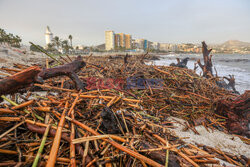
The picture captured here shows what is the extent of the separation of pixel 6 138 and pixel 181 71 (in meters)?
4.18

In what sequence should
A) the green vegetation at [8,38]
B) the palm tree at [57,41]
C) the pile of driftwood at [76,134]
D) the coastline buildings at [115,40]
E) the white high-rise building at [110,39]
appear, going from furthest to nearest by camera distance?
the coastline buildings at [115,40]
the white high-rise building at [110,39]
the palm tree at [57,41]
the green vegetation at [8,38]
the pile of driftwood at [76,134]

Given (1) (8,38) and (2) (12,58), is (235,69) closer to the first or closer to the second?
(2) (12,58)

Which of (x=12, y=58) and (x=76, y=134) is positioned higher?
(x=12, y=58)

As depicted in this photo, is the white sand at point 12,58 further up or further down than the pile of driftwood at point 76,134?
further up

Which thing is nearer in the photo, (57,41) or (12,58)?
(12,58)

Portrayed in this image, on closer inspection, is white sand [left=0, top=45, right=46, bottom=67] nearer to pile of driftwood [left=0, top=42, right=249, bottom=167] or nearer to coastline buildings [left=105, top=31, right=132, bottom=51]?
pile of driftwood [left=0, top=42, right=249, bottom=167]

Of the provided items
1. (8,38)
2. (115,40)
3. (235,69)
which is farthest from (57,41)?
(235,69)

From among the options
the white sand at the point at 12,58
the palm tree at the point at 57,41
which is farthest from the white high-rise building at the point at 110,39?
the white sand at the point at 12,58

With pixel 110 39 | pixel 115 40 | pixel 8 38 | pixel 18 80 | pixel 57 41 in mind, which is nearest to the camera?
pixel 18 80

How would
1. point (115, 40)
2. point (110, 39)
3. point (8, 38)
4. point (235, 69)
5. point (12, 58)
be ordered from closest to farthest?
point (12, 58) < point (235, 69) < point (8, 38) < point (110, 39) < point (115, 40)

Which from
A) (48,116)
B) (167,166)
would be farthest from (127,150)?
(48,116)

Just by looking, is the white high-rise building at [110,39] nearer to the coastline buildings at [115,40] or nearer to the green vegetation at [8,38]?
the coastline buildings at [115,40]

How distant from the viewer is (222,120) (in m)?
2.55

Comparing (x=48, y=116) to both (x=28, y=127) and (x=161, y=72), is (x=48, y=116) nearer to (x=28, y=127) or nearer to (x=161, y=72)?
(x=28, y=127)
